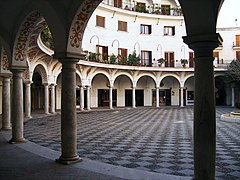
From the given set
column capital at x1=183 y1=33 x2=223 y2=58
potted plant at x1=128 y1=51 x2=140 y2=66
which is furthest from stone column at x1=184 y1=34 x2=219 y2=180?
potted plant at x1=128 y1=51 x2=140 y2=66

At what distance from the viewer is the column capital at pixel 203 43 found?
13.7 feet

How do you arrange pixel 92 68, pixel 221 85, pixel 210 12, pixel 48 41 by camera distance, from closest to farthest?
1. pixel 210 12
2. pixel 48 41
3. pixel 92 68
4. pixel 221 85

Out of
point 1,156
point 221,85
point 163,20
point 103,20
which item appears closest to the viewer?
point 1,156

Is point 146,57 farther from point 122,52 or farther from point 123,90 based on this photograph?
point 123,90

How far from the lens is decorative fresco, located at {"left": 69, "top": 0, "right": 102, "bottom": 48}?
6070mm

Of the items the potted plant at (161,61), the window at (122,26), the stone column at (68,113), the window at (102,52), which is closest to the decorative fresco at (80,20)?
the stone column at (68,113)

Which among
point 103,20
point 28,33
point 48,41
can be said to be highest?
point 103,20

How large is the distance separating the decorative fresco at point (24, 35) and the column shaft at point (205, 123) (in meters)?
5.55

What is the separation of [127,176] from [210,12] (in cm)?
345

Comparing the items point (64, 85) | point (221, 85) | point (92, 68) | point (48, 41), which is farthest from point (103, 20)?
point (64, 85)

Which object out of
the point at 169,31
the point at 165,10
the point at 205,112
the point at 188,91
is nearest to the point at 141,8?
the point at 165,10

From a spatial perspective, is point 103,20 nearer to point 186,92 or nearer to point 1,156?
point 186,92

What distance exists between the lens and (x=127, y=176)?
523cm

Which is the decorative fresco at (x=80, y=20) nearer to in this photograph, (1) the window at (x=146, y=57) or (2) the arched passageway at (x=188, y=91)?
(1) the window at (x=146, y=57)
